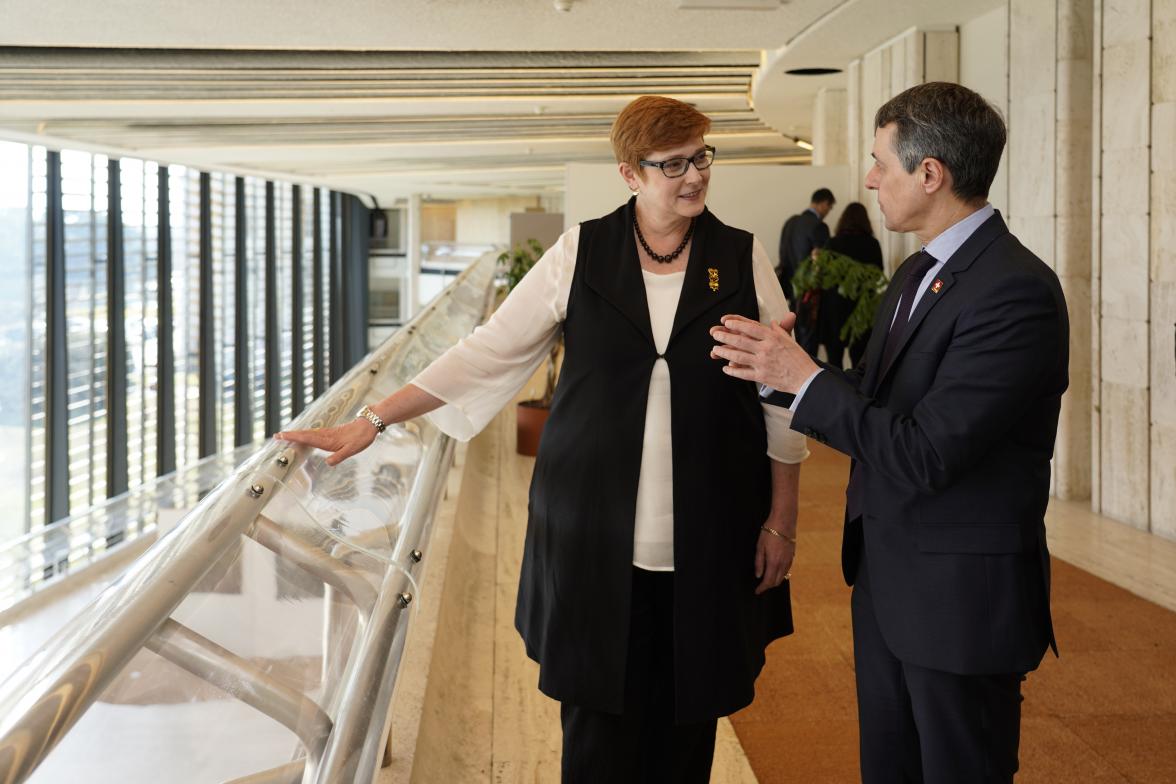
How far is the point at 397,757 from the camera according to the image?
8.26 ft

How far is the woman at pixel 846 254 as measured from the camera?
358 inches

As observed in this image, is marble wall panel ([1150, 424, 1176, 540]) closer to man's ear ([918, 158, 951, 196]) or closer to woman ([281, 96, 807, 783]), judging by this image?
woman ([281, 96, 807, 783])

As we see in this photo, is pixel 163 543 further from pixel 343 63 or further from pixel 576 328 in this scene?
pixel 343 63

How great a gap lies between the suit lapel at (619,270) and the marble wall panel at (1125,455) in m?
4.58

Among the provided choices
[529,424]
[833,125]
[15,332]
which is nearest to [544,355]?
[529,424]

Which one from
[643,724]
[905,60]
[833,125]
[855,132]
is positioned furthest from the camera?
[833,125]

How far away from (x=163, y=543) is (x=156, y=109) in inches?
482

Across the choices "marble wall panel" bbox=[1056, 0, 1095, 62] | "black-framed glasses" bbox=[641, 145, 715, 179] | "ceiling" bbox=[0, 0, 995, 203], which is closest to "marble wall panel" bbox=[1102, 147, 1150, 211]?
"marble wall panel" bbox=[1056, 0, 1095, 62]

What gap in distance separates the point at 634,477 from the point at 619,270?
1.21 ft

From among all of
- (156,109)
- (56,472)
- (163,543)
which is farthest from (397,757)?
(56,472)

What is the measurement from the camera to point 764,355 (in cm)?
179

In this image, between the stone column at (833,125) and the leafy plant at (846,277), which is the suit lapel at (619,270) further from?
the stone column at (833,125)

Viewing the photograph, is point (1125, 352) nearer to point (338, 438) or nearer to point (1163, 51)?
point (1163, 51)

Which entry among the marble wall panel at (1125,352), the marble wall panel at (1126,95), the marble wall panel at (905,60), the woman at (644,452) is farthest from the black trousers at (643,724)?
the marble wall panel at (905,60)
